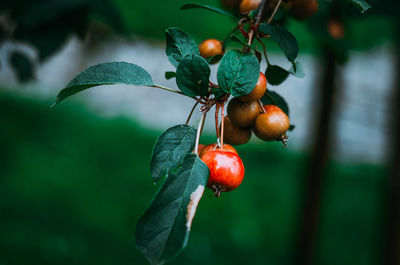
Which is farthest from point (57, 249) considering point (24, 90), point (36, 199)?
point (24, 90)

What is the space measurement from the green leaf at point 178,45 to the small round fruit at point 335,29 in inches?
28.3

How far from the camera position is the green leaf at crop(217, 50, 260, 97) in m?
0.56

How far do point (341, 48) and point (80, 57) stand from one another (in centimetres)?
447

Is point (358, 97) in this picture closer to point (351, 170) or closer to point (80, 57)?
point (351, 170)

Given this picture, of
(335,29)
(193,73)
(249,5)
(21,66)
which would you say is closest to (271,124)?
(193,73)

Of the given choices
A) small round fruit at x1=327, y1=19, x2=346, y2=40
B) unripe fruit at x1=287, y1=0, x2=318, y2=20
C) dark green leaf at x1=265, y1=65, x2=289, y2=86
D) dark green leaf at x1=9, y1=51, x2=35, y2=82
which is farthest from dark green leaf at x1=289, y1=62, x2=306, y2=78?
dark green leaf at x1=9, y1=51, x2=35, y2=82

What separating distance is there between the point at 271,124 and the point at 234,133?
8 centimetres

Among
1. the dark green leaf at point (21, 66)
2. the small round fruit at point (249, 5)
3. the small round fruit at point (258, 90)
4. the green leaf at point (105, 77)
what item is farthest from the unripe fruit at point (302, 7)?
the dark green leaf at point (21, 66)

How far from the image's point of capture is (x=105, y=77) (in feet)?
1.80

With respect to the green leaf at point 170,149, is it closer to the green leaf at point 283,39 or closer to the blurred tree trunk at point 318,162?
the green leaf at point 283,39

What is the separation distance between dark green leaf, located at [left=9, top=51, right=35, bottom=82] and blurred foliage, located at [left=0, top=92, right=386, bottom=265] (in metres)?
1.45

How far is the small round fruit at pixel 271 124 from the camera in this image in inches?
24.1

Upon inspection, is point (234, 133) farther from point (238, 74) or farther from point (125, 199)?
point (125, 199)

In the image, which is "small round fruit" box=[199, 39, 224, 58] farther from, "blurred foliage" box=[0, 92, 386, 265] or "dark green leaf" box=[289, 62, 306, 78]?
"blurred foliage" box=[0, 92, 386, 265]
